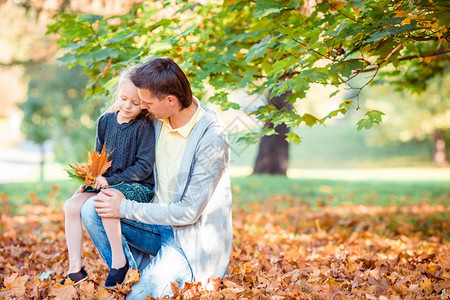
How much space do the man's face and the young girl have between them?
166 mm

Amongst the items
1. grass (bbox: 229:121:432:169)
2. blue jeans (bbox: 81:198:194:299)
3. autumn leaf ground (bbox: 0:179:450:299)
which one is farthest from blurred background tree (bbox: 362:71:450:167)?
blue jeans (bbox: 81:198:194:299)

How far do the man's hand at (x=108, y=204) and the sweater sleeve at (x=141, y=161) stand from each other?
215mm

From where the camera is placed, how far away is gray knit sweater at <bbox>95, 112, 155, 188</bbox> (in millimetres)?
2906

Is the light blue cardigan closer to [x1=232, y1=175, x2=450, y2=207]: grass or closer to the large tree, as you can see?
the large tree

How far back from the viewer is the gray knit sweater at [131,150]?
2906 millimetres

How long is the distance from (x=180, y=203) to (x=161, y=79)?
2.43 ft

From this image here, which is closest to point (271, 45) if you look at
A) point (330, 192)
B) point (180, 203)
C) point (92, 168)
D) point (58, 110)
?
point (180, 203)

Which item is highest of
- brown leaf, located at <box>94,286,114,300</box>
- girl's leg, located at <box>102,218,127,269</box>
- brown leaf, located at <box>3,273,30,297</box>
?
girl's leg, located at <box>102,218,127,269</box>

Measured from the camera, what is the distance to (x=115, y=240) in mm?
2721

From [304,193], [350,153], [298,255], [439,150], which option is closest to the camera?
[298,255]

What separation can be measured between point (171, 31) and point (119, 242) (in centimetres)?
199

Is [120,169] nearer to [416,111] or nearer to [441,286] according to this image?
[441,286]

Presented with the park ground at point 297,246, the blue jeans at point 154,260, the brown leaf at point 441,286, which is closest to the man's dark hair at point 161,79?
the blue jeans at point 154,260

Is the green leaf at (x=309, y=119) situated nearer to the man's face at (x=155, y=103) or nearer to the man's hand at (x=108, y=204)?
the man's face at (x=155, y=103)
